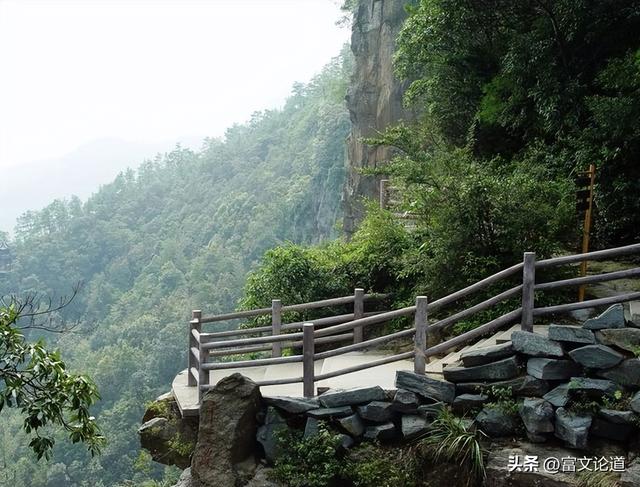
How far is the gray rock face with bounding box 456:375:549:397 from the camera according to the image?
228 inches

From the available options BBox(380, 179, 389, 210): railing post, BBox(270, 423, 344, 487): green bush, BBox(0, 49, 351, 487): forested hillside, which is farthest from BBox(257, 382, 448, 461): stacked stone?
BBox(0, 49, 351, 487): forested hillside

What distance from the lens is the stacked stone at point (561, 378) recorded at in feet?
18.0

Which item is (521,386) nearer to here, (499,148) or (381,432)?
(381,432)

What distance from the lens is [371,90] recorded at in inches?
1061

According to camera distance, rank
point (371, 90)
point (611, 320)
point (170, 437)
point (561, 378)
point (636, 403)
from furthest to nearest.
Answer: point (371, 90) → point (170, 437) → point (561, 378) → point (611, 320) → point (636, 403)

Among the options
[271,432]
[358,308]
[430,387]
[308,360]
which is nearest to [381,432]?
[430,387]

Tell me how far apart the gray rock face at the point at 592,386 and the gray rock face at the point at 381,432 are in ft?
5.71

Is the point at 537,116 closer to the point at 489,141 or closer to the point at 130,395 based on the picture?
the point at 489,141

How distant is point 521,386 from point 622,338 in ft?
3.28

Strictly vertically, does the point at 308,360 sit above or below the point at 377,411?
above

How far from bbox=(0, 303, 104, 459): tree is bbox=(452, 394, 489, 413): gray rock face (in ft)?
11.4

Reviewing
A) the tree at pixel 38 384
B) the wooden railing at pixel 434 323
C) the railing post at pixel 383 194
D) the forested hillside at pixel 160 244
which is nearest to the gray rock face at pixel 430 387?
the wooden railing at pixel 434 323

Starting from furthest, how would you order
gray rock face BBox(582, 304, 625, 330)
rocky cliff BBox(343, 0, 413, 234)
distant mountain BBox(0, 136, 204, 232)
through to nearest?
distant mountain BBox(0, 136, 204, 232) → rocky cliff BBox(343, 0, 413, 234) → gray rock face BBox(582, 304, 625, 330)

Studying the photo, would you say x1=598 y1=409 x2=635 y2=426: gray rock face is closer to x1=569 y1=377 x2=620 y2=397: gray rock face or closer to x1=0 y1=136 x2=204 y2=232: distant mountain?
x1=569 y1=377 x2=620 y2=397: gray rock face
